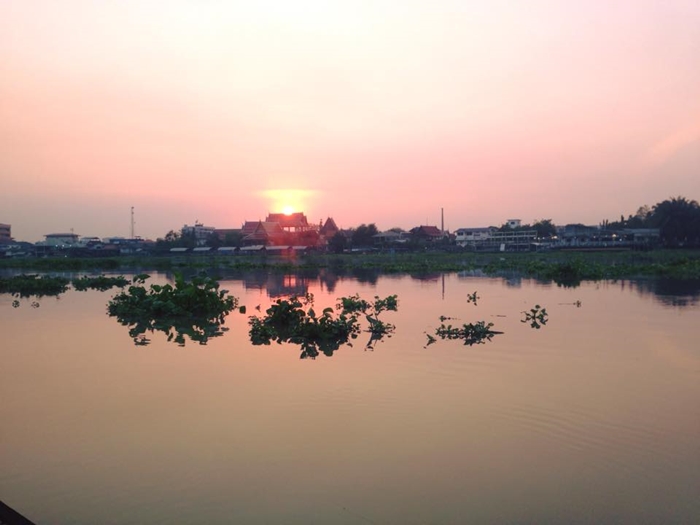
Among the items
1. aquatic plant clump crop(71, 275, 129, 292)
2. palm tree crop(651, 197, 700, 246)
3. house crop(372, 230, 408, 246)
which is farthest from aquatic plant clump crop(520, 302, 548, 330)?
house crop(372, 230, 408, 246)

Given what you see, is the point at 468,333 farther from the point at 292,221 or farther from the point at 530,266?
the point at 292,221

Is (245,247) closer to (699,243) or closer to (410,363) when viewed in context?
(699,243)

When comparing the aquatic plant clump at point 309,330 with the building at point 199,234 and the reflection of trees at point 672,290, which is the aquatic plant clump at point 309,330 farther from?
the building at point 199,234

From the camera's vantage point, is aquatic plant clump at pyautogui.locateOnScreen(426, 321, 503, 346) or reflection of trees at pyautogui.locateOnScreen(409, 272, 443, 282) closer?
aquatic plant clump at pyautogui.locateOnScreen(426, 321, 503, 346)

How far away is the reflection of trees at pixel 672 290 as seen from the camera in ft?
62.5

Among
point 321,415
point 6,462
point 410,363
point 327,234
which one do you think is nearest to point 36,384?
point 6,462

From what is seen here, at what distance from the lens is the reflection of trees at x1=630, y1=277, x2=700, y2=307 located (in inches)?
750

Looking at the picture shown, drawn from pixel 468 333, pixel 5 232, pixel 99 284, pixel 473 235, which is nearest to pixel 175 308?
pixel 468 333

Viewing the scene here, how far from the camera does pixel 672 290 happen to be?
2308cm

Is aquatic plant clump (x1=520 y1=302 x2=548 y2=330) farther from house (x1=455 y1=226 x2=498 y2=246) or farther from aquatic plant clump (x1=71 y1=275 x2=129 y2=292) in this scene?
house (x1=455 y1=226 x2=498 y2=246)

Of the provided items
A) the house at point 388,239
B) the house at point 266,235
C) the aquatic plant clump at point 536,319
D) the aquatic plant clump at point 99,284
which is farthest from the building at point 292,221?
the aquatic plant clump at point 536,319

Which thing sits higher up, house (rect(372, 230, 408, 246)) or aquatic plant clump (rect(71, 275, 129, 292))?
house (rect(372, 230, 408, 246))

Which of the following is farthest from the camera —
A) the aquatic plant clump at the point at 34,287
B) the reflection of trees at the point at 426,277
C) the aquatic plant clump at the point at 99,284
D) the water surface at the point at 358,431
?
the reflection of trees at the point at 426,277

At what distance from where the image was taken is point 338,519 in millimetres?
4645
